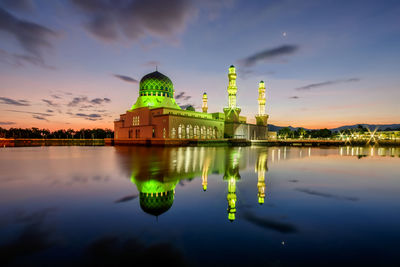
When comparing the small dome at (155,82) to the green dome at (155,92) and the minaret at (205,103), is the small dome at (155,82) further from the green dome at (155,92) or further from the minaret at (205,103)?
the minaret at (205,103)

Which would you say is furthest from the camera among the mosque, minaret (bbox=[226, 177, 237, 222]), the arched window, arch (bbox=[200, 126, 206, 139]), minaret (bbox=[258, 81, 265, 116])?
minaret (bbox=[258, 81, 265, 116])

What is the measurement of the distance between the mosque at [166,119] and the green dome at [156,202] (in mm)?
39489

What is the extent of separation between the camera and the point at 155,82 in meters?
59.2

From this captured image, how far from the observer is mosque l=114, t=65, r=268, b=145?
52.4 meters

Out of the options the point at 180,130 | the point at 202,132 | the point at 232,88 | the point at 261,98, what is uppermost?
the point at 232,88

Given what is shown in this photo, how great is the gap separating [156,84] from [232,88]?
78.5ft

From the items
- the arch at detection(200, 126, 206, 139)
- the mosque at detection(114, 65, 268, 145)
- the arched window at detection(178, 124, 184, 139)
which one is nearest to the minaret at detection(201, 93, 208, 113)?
the mosque at detection(114, 65, 268, 145)

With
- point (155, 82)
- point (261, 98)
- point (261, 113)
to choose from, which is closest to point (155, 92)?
point (155, 82)

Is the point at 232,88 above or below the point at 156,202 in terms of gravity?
above

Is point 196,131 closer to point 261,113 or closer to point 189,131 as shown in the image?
point 189,131

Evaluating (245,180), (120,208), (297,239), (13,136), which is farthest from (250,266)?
(13,136)

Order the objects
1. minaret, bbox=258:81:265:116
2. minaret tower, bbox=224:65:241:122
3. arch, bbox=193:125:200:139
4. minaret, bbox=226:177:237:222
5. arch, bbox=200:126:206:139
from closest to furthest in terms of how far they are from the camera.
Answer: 1. minaret, bbox=226:177:237:222
2. arch, bbox=193:125:200:139
3. arch, bbox=200:126:206:139
4. minaret tower, bbox=224:65:241:122
5. minaret, bbox=258:81:265:116

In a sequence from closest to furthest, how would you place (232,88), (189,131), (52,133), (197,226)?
(197,226)
(189,131)
(232,88)
(52,133)

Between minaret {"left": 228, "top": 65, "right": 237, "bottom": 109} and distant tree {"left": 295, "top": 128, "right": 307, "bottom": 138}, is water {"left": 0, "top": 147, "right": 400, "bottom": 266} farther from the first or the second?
distant tree {"left": 295, "top": 128, "right": 307, "bottom": 138}
